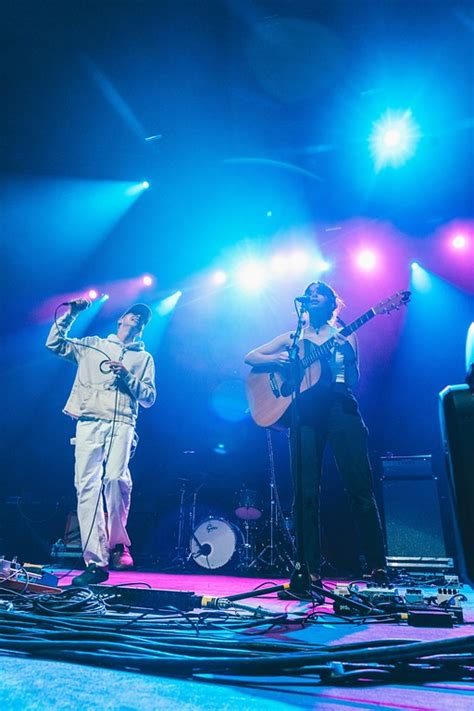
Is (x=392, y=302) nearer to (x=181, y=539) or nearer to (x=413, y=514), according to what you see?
(x=413, y=514)

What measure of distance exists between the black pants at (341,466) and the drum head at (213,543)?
3.58 metres

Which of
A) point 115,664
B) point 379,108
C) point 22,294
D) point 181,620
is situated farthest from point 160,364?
point 115,664

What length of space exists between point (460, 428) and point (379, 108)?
270 inches

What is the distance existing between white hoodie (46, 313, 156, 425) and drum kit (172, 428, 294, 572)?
314 cm

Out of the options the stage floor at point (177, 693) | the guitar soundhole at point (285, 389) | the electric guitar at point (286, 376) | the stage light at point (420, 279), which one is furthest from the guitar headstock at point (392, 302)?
the stage light at point (420, 279)

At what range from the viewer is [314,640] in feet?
5.41

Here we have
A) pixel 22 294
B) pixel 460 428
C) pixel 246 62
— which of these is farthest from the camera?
pixel 22 294

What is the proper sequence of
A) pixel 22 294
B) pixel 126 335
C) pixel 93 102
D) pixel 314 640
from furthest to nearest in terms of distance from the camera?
pixel 22 294 → pixel 93 102 → pixel 126 335 → pixel 314 640

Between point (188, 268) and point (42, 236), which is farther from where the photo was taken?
point (188, 268)

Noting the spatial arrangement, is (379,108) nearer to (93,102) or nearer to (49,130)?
(93,102)

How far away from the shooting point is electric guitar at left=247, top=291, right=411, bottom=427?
3830 millimetres

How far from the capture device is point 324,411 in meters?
3.70

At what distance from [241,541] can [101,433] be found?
3577 millimetres

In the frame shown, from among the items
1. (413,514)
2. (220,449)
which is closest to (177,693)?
(413,514)
